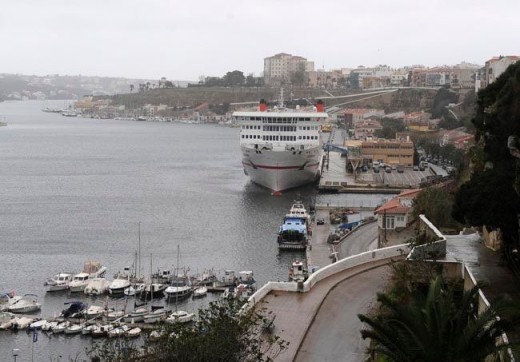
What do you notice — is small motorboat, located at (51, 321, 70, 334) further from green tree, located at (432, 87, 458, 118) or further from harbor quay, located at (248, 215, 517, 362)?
green tree, located at (432, 87, 458, 118)

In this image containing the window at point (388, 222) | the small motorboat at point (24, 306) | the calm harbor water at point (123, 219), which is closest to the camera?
the small motorboat at point (24, 306)

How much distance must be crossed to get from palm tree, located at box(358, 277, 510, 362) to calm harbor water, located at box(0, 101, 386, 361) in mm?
6392

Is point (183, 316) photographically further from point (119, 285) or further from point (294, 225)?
point (294, 225)

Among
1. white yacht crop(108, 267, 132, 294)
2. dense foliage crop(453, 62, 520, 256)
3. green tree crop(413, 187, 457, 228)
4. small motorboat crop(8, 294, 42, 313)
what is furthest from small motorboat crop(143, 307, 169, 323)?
dense foliage crop(453, 62, 520, 256)

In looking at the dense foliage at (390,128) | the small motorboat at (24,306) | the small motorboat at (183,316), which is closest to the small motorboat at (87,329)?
the small motorboat at (183,316)

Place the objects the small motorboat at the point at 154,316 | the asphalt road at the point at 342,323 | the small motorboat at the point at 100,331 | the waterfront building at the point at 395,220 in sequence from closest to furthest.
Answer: the asphalt road at the point at 342,323 < the small motorboat at the point at 100,331 < the small motorboat at the point at 154,316 < the waterfront building at the point at 395,220

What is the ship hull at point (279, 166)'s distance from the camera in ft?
91.1

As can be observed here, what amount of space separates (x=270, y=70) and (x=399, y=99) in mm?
31374

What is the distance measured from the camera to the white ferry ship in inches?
1097

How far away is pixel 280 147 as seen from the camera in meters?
28.2

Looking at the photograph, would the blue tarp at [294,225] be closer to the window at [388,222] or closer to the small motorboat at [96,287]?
the window at [388,222]

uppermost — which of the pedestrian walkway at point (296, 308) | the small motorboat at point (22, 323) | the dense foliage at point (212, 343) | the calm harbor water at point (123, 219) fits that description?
the dense foliage at point (212, 343)

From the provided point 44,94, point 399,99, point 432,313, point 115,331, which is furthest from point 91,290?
point 44,94

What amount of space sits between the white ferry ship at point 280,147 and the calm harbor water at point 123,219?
576 millimetres
